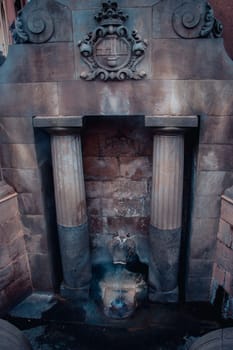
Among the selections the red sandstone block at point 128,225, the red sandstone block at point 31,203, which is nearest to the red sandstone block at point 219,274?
the red sandstone block at point 128,225

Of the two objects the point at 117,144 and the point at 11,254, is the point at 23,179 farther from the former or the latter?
the point at 117,144

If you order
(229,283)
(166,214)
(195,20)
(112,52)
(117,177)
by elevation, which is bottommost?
(229,283)

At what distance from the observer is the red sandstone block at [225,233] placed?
5.26 meters

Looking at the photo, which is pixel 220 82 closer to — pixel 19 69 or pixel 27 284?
pixel 19 69

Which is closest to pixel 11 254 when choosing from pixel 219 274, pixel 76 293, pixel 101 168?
pixel 76 293

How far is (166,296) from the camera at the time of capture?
6.09 m

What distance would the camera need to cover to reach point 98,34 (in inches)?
179

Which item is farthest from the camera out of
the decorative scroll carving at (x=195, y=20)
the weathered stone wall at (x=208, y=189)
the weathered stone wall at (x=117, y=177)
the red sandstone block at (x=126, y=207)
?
the red sandstone block at (x=126, y=207)

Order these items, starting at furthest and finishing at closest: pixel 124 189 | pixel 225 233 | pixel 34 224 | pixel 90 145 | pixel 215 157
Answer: pixel 124 189 → pixel 90 145 → pixel 34 224 → pixel 225 233 → pixel 215 157

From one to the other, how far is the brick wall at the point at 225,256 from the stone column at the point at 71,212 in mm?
2889

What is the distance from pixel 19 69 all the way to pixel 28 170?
1.96 metres

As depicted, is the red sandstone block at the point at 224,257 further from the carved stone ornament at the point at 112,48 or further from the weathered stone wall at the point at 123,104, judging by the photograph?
the carved stone ornament at the point at 112,48

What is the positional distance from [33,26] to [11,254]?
15.1ft

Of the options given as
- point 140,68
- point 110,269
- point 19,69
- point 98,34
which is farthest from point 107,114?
point 110,269
